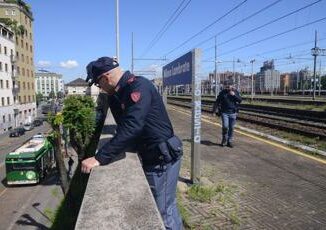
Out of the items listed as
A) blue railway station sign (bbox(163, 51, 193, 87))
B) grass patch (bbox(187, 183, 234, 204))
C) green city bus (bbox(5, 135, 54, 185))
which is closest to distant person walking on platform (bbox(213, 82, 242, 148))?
blue railway station sign (bbox(163, 51, 193, 87))

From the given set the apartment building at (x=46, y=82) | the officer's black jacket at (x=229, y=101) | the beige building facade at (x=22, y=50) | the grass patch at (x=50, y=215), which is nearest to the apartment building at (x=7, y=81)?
the beige building facade at (x=22, y=50)

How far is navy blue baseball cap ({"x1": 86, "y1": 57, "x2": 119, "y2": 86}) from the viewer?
3.18 m

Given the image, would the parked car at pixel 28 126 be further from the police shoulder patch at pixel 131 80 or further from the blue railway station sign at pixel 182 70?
the police shoulder patch at pixel 131 80

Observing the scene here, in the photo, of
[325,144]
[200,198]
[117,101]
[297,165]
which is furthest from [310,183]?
[325,144]

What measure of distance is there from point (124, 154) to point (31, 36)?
87.8 metres

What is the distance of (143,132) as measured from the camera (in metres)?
3.26

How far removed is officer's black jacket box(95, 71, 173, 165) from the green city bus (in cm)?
2900

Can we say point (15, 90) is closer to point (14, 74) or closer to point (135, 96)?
point (14, 74)

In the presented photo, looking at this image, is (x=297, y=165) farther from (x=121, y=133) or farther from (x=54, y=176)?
(x=54, y=176)

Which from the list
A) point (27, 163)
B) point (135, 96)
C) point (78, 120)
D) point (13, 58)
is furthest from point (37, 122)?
point (135, 96)

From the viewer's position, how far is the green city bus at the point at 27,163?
3153cm

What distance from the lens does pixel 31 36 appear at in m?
85.2

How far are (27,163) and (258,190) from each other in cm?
2890

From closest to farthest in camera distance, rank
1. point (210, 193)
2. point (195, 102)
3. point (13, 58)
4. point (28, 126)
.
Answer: point (210, 193), point (195, 102), point (13, 58), point (28, 126)
